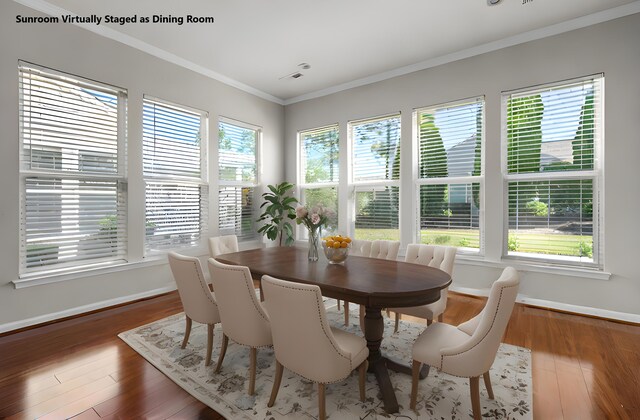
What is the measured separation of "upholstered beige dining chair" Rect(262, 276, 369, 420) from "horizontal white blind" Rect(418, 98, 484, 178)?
3.17 meters

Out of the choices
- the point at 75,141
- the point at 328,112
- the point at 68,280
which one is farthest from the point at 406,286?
the point at 328,112

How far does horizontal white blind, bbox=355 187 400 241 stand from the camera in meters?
4.52

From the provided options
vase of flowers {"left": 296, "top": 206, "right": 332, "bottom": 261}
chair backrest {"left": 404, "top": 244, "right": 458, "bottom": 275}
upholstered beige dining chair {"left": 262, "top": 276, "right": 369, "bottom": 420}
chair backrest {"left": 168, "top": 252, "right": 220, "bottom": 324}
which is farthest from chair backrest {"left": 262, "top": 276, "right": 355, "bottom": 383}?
chair backrest {"left": 404, "top": 244, "right": 458, "bottom": 275}

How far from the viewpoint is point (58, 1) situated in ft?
9.37

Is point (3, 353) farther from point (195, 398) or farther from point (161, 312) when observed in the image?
point (195, 398)

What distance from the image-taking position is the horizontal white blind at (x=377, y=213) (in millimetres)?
4523

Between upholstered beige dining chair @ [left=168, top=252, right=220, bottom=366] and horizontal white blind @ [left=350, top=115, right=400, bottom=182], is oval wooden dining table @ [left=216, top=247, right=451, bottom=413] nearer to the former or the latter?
upholstered beige dining chair @ [left=168, top=252, right=220, bottom=366]

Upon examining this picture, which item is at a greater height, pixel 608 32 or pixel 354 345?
pixel 608 32

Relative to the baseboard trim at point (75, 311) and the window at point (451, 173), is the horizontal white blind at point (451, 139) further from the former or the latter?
the baseboard trim at point (75, 311)

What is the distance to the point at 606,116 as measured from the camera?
309 centimetres

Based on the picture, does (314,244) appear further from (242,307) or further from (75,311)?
(75,311)

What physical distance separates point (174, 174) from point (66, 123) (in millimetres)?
1251

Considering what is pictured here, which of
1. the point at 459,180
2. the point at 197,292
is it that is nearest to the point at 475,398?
the point at 197,292

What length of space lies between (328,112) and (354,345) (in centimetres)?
423
